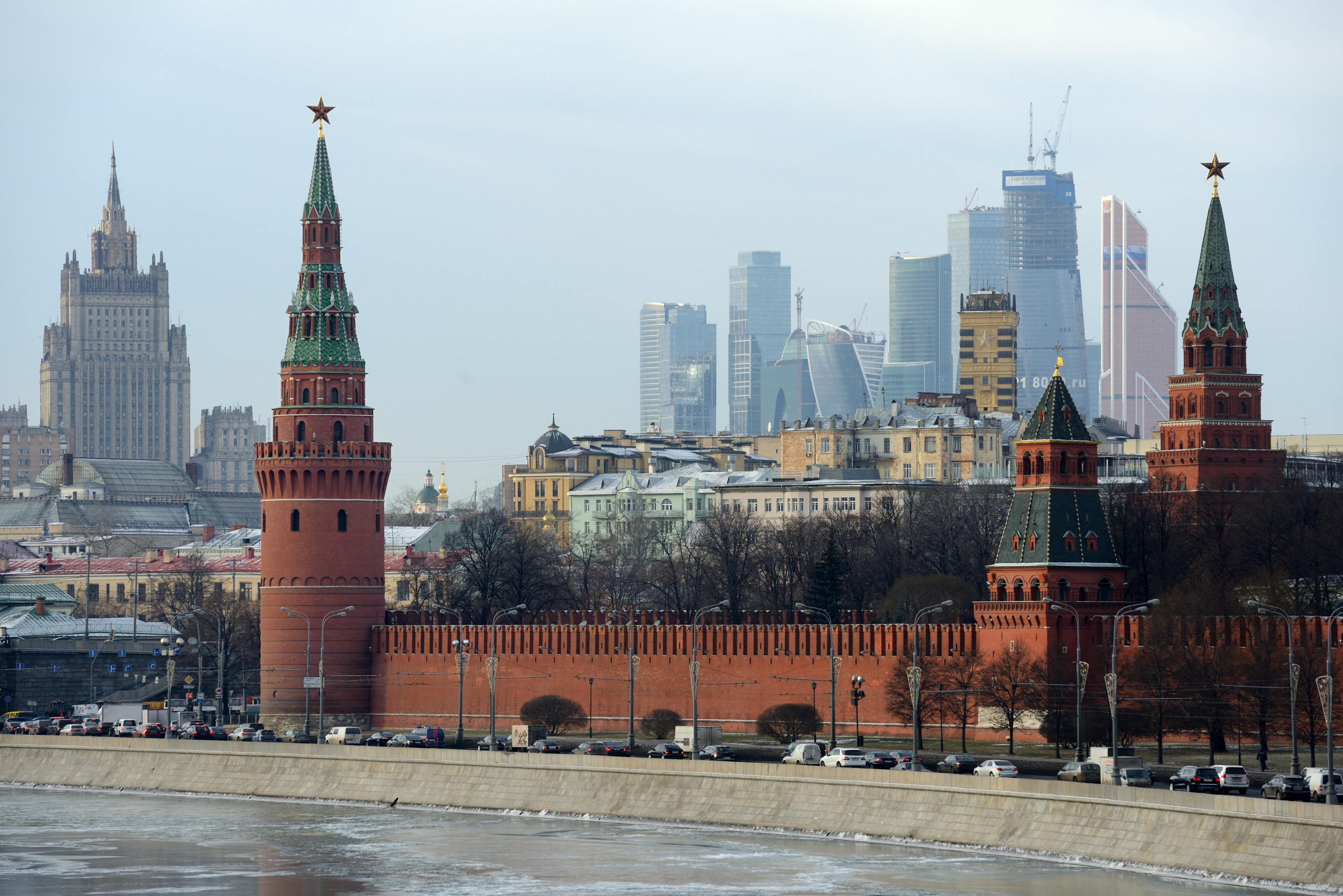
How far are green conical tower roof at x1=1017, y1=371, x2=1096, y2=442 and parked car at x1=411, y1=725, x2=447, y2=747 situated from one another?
78.2ft

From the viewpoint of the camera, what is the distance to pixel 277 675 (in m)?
113

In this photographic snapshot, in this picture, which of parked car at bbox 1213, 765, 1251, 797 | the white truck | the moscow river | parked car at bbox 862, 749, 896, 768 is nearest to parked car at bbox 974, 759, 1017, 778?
parked car at bbox 862, 749, 896, 768

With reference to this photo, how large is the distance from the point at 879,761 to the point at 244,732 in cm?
3074

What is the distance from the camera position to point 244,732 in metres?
105

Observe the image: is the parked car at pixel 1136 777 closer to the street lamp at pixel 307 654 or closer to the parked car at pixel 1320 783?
the parked car at pixel 1320 783

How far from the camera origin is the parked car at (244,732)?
104125 millimetres

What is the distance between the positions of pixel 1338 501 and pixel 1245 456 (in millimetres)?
6541

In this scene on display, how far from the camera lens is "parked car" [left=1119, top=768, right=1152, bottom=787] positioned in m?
76.9

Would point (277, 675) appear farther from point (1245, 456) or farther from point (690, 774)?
point (1245, 456)

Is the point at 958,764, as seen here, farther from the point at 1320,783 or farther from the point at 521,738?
the point at 521,738

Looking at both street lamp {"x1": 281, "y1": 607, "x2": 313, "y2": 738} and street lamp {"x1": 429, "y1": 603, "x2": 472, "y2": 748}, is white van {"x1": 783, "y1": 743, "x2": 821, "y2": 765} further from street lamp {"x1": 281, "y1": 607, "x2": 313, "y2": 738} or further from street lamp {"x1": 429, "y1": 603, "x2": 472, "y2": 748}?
street lamp {"x1": 281, "y1": 607, "x2": 313, "y2": 738}

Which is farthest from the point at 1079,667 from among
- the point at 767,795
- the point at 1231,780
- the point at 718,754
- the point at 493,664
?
the point at 493,664

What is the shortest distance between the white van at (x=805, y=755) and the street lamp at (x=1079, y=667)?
819cm

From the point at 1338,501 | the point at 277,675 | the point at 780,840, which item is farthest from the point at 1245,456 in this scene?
the point at 780,840
